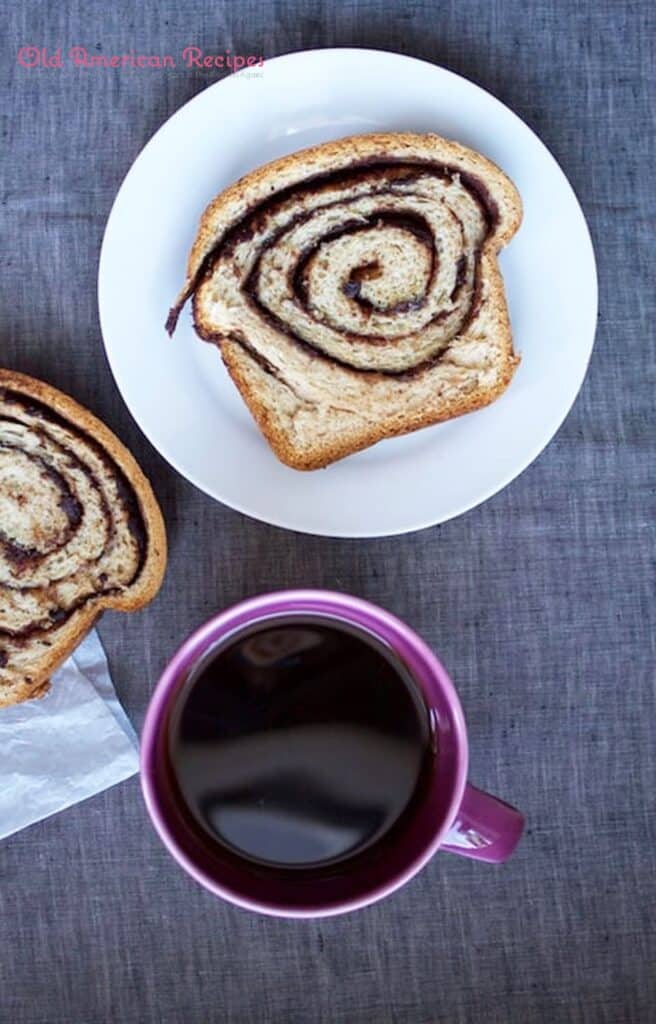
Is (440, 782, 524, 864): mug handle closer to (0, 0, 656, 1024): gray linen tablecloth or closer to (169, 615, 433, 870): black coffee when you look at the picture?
(169, 615, 433, 870): black coffee

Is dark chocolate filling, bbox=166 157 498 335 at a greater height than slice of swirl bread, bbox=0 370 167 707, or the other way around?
dark chocolate filling, bbox=166 157 498 335

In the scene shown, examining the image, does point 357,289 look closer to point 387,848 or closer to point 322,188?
point 322,188

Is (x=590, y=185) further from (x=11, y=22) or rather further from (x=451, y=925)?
(x=451, y=925)

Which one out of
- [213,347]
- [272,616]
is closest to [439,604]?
[272,616]

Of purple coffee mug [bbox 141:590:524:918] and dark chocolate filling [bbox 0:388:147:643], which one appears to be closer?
purple coffee mug [bbox 141:590:524:918]

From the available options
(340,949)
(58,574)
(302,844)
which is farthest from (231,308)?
(340,949)

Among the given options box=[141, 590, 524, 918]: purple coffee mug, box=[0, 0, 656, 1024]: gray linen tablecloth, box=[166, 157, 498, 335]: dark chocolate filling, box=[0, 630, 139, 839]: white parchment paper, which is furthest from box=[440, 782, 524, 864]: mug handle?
box=[166, 157, 498, 335]: dark chocolate filling
